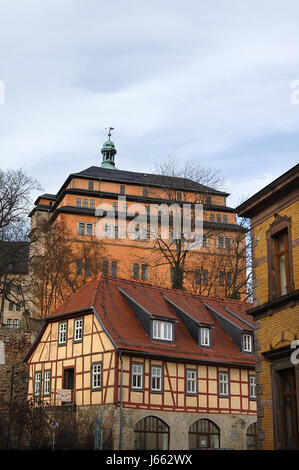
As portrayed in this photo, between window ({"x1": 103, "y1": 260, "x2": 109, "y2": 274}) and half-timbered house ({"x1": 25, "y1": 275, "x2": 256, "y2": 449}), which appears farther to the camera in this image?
window ({"x1": 103, "y1": 260, "x2": 109, "y2": 274})

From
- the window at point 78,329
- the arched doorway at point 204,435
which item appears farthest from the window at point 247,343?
the window at point 78,329

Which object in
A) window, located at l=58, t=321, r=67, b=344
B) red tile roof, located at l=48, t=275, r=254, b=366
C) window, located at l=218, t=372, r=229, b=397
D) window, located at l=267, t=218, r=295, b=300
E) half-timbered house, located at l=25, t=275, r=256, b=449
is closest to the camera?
window, located at l=267, t=218, r=295, b=300

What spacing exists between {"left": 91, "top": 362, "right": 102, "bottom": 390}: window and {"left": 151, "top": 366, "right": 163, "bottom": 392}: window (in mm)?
2492

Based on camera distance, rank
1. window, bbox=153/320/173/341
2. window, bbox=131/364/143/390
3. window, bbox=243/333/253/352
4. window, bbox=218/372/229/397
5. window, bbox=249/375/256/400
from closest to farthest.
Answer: window, bbox=131/364/143/390
window, bbox=153/320/173/341
window, bbox=218/372/229/397
window, bbox=249/375/256/400
window, bbox=243/333/253/352

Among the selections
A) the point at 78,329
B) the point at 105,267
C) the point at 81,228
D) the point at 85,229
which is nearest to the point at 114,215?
the point at 85,229

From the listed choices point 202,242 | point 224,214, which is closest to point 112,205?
point 224,214

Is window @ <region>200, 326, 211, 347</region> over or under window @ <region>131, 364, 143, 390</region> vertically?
over

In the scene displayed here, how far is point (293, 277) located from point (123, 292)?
17.8m

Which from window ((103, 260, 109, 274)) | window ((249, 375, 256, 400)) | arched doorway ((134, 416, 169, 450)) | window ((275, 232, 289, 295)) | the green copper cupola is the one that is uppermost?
the green copper cupola

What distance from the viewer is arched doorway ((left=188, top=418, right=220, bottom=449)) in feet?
111

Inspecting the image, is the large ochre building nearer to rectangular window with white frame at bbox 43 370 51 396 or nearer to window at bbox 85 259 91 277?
window at bbox 85 259 91 277

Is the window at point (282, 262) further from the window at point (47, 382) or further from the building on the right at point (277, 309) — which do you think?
the window at point (47, 382)

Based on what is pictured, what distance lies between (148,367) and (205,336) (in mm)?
4685

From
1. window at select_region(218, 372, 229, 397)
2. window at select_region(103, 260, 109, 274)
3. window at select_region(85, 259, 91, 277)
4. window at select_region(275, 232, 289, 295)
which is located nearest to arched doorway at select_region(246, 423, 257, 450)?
window at select_region(218, 372, 229, 397)
